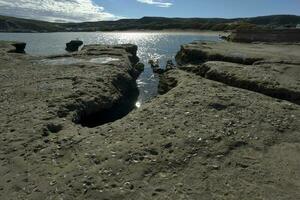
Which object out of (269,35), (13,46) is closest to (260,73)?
(13,46)

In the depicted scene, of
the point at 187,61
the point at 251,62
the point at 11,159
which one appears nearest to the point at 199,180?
the point at 11,159

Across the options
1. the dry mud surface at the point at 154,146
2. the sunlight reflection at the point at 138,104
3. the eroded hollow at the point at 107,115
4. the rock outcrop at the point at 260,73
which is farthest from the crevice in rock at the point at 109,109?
the rock outcrop at the point at 260,73

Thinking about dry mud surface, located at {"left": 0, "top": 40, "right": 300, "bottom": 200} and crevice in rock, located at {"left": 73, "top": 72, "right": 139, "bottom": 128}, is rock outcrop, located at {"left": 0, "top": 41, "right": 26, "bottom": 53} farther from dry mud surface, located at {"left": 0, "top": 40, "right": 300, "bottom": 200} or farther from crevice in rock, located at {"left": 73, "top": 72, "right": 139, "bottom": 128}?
dry mud surface, located at {"left": 0, "top": 40, "right": 300, "bottom": 200}

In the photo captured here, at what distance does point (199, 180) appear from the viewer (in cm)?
1516

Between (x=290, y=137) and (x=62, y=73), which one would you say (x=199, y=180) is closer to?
(x=290, y=137)

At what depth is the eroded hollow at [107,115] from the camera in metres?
25.0

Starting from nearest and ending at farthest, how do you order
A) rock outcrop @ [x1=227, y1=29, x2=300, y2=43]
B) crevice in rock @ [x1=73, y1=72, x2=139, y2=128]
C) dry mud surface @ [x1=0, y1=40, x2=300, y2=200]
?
1. dry mud surface @ [x1=0, y1=40, x2=300, y2=200]
2. crevice in rock @ [x1=73, y1=72, x2=139, y2=128]
3. rock outcrop @ [x1=227, y1=29, x2=300, y2=43]

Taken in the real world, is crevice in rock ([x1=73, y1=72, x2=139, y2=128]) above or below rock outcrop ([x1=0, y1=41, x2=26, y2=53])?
above

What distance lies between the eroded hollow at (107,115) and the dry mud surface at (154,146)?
454mm

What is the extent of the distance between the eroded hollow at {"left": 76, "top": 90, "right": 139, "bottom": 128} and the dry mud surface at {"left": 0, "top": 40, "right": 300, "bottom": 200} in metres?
0.45

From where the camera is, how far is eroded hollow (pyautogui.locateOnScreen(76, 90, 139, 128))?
25031 mm

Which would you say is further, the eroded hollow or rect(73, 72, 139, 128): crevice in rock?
the eroded hollow

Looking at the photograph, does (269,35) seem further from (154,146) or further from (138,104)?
(154,146)

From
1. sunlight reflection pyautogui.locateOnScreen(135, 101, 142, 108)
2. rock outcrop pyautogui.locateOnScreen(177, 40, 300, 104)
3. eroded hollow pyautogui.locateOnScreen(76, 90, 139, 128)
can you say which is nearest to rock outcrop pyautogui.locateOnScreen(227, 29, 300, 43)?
rock outcrop pyautogui.locateOnScreen(177, 40, 300, 104)
